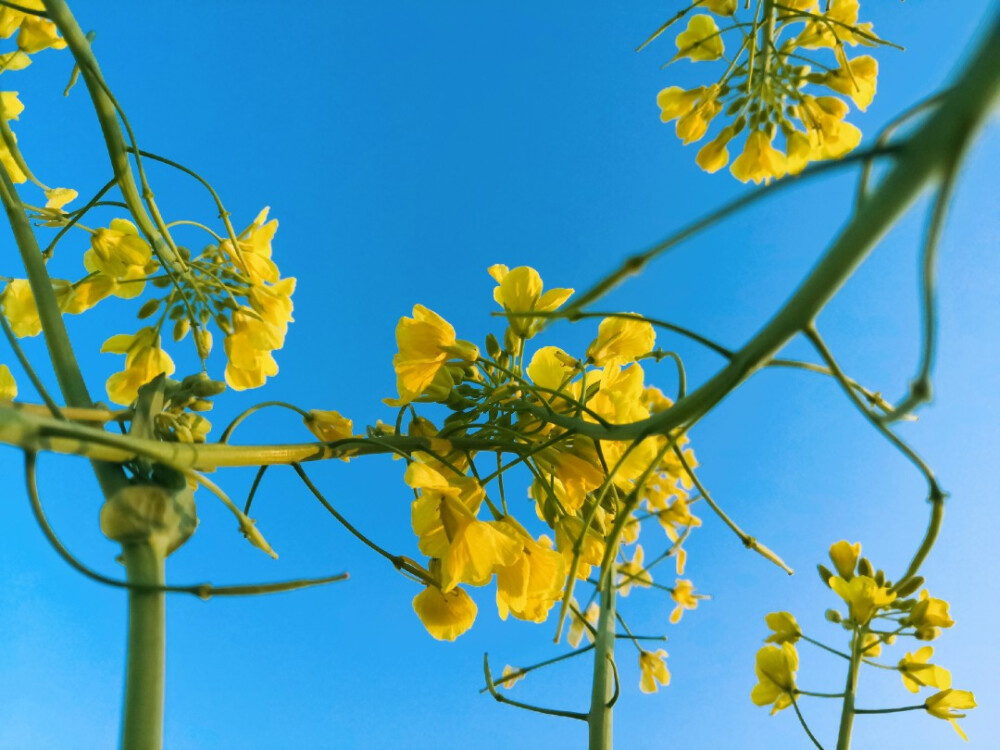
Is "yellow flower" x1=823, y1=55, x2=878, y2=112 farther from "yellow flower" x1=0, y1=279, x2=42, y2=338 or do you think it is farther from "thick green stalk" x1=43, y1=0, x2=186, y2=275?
"yellow flower" x1=0, y1=279, x2=42, y2=338

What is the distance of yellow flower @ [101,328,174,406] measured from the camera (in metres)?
1.03

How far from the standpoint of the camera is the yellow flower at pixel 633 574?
5.56 feet

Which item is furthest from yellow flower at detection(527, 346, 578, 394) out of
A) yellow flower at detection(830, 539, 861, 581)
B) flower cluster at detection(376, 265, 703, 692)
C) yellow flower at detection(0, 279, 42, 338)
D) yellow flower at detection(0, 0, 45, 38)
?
yellow flower at detection(0, 0, 45, 38)

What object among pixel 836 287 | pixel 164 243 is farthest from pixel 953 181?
pixel 164 243

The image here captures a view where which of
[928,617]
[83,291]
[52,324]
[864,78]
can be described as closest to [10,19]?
[83,291]

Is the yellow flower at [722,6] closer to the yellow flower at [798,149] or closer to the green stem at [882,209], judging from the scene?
the yellow flower at [798,149]

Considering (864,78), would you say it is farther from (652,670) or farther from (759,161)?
(652,670)

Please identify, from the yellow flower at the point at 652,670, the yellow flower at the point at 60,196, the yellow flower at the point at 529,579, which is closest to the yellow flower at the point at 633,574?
the yellow flower at the point at 652,670

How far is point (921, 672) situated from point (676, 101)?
1265 mm

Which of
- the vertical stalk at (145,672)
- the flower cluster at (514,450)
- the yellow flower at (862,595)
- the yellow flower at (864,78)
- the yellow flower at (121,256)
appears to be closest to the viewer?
the vertical stalk at (145,672)

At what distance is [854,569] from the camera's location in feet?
4.58

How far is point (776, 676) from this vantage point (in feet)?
4.48

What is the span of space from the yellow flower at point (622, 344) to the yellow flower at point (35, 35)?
97 cm

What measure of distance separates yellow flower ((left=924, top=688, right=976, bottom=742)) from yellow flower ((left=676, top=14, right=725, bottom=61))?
4.53 feet
